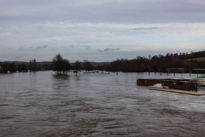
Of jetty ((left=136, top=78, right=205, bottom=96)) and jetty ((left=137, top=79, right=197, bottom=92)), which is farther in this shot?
jetty ((left=137, top=79, right=197, bottom=92))

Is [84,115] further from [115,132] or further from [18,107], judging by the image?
[18,107]

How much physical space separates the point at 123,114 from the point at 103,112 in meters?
2.01

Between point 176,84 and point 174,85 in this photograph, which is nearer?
point 176,84

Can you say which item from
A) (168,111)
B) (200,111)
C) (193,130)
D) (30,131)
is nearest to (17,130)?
(30,131)

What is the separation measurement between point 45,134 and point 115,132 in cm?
455

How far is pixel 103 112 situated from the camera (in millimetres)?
20062

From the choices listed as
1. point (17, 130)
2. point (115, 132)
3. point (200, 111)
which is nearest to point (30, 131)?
point (17, 130)

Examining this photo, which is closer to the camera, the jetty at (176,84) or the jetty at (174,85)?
the jetty at (174,85)

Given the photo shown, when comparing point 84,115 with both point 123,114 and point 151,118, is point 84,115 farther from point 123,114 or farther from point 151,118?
point 151,118

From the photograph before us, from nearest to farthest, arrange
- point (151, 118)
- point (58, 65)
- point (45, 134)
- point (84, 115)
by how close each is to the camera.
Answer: point (45, 134) → point (151, 118) → point (84, 115) → point (58, 65)

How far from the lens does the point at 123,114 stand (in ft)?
63.0

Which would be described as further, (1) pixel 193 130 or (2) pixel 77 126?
(2) pixel 77 126

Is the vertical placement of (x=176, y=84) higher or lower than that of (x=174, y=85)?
higher

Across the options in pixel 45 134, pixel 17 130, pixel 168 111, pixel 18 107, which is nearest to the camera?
pixel 45 134
